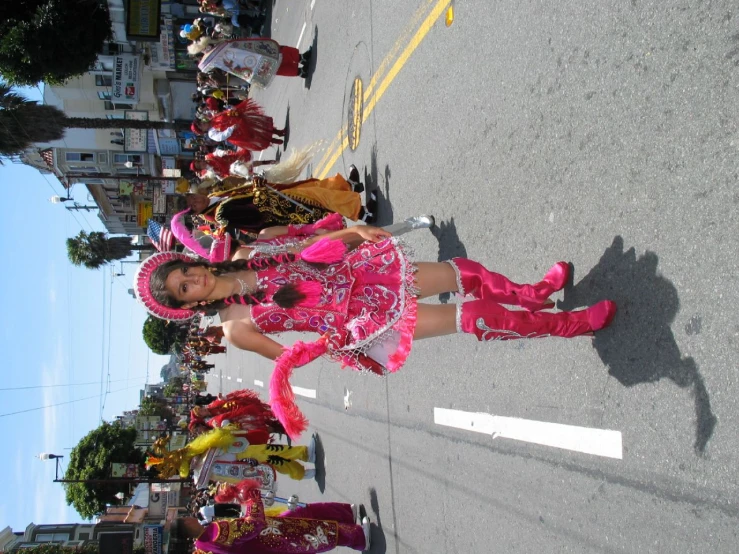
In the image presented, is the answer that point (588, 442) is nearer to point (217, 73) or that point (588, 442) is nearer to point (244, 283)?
point (244, 283)

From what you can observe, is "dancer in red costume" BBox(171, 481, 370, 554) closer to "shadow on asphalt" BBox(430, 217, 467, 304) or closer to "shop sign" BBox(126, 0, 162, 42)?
"shadow on asphalt" BBox(430, 217, 467, 304)

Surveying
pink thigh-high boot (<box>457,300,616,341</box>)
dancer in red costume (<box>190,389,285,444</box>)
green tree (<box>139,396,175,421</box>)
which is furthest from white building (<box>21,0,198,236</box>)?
green tree (<box>139,396,175,421</box>)

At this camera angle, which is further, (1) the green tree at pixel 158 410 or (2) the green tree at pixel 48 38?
(1) the green tree at pixel 158 410

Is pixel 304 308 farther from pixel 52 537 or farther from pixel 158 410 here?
pixel 158 410

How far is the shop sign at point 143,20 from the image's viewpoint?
21.0 metres

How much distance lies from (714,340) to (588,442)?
125cm

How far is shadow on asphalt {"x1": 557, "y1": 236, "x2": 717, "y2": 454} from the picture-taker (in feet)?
10.9

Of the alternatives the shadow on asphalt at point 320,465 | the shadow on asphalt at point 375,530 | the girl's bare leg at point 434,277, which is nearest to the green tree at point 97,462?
the shadow on asphalt at point 320,465

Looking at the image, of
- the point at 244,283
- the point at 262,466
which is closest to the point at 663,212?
the point at 244,283

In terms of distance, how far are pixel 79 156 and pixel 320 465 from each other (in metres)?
29.8

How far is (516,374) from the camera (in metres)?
5.05

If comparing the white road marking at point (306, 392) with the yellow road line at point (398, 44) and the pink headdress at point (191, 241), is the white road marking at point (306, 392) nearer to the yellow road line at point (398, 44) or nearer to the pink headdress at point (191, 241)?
the yellow road line at point (398, 44)

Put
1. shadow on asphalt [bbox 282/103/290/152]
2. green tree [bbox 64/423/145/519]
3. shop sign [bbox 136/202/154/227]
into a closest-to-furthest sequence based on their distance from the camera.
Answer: shadow on asphalt [bbox 282/103/290/152] < shop sign [bbox 136/202/154/227] < green tree [bbox 64/423/145/519]

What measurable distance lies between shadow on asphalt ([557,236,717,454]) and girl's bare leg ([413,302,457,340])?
37.6 inches
